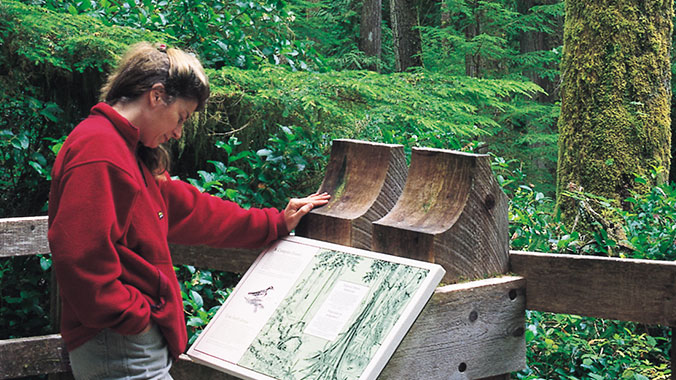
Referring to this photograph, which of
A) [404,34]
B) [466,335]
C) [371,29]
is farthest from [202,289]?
[371,29]

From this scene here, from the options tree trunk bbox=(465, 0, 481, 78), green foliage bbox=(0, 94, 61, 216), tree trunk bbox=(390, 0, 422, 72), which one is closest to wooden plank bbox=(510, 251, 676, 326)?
green foliage bbox=(0, 94, 61, 216)

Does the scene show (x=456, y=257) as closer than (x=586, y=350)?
Yes

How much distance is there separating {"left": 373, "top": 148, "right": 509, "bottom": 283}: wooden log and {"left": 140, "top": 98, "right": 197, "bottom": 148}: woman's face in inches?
27.7

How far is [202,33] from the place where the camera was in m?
5.18

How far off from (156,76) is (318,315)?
880 millimetres

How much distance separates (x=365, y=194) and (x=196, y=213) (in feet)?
2.05

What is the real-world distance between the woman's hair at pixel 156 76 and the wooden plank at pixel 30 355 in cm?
124

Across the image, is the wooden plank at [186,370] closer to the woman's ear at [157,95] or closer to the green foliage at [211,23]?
the woman's ear at [157,95]

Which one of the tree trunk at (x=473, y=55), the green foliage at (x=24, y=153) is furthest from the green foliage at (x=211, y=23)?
the tree trunk at (x=473, y=55)

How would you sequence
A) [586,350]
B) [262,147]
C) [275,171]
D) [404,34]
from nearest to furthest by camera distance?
[586,350], [275,171], [262,147], [404,34]

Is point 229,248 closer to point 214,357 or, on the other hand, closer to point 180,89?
point 214,357

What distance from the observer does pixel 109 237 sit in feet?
6.13

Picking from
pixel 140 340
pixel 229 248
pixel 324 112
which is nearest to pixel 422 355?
pixel 140 340

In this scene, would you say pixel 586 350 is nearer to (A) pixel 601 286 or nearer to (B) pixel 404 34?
(A) pixel 601 286
